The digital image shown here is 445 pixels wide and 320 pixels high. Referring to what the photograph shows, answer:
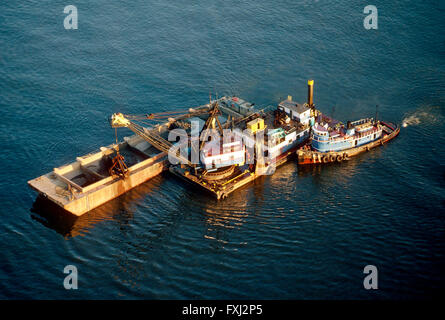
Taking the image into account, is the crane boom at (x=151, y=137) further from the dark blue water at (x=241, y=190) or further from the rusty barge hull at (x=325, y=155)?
the rusty barge hull at (x=325, y=155)

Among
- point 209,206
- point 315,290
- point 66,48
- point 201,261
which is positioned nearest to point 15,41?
point 66,48

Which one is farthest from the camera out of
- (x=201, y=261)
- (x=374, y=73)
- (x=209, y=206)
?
(x=374, y=73)

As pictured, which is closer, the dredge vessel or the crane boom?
the dredge vessel

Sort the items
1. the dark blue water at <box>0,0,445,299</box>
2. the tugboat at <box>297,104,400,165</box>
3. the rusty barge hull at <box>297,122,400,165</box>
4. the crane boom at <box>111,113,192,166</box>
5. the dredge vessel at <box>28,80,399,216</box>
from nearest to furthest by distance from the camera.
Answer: the dark blue water at <box>0,0,445,299</box> → the dredge vessel at <box>28,80,399,216</box> → the crane boom at <box>111,113,192,166</box> → the rusty barge hull at <box>297,122,400,165</box> → the tugboat at <box>297,104,400,165</box>

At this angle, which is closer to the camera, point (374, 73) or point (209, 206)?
point (209, 206)

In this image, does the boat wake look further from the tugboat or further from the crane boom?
the crane boom

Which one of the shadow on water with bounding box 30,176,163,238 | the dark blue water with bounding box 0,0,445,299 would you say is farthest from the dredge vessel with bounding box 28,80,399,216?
the dark blue water with bounding box 0,0,445,299

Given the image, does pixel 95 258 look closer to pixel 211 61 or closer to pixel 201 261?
pixel 201 261
